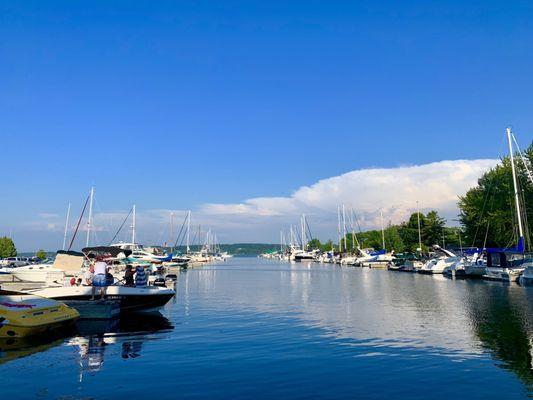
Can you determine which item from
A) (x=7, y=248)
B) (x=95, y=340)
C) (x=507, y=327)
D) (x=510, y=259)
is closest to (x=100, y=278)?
(x=95, y=340)

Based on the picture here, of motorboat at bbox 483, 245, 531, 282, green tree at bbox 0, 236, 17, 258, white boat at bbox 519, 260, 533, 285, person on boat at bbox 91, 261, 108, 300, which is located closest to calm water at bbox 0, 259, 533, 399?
person on boat at bbox 91, 261, 108, 300

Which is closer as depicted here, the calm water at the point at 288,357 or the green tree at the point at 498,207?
the calm water at the point at 288,357

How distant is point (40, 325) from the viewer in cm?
2089

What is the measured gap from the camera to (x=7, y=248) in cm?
12550

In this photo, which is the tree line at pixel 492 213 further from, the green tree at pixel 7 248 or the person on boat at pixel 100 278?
the green tree at pixel 7 248

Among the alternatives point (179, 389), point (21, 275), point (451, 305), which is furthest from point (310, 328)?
point (21, 275)

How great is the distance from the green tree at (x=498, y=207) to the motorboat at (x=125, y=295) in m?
50.8

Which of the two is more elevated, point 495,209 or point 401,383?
point 495,209

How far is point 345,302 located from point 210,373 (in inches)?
914

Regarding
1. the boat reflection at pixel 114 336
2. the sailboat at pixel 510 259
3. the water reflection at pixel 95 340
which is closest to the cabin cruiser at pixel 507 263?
the sailboat at pixel 510 259

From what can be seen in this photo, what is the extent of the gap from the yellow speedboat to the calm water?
121cm

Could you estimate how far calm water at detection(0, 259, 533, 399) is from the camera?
43.9 ft

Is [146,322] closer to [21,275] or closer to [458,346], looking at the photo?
[458,346]

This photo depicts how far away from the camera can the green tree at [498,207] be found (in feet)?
233
